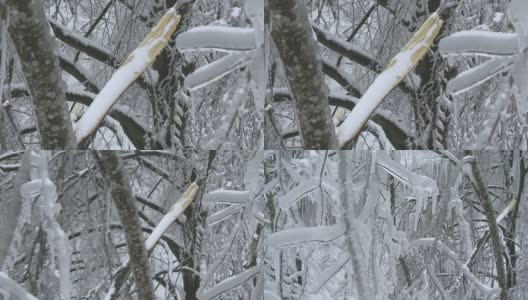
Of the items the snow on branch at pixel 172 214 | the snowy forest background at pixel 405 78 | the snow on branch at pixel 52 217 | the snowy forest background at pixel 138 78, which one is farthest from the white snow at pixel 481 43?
the snow on branch at pixel 52 217

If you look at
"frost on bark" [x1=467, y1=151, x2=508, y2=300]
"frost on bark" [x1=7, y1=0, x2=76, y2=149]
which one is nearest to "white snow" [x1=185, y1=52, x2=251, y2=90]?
"frost on bark" [x1=7, y1=0, x2=76, y2=149]

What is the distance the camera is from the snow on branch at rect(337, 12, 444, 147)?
1.43 metres

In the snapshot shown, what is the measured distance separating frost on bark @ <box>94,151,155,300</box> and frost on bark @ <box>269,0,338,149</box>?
0.42 metres

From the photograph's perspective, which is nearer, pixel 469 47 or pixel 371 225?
pixel 469 47

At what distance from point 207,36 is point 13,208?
1.87 feet

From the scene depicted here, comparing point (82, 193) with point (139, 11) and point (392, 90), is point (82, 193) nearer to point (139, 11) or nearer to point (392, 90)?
point (139, 11)

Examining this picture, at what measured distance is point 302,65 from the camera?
53.4 inches

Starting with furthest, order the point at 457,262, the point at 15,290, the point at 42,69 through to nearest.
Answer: the point at 457,262 < the point at 15,290 < the point at 42,69

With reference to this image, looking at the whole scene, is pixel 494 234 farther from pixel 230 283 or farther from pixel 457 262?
pixel 230 283

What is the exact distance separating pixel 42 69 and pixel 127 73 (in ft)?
0.57

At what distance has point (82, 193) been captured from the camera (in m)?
1.44

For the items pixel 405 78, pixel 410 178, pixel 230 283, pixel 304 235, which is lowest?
pixel 230 283

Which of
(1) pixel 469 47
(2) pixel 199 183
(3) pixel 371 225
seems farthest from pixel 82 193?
(1) pixel 469 47

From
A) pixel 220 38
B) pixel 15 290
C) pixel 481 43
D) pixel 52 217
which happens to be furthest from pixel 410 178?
pixel 15 290
